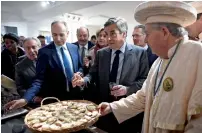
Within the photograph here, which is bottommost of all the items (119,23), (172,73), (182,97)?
(182,97)

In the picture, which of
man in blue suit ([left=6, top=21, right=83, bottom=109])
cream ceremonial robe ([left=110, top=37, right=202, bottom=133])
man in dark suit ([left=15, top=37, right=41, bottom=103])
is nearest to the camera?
cream ceremonial robe ([left=110, top=37, right=202, bottom=133])

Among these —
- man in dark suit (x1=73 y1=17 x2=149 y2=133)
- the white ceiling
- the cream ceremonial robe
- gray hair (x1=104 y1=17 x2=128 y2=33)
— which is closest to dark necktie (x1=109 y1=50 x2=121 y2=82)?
man in dark suit (x1=73 y1=17 x2=149 y2=133)

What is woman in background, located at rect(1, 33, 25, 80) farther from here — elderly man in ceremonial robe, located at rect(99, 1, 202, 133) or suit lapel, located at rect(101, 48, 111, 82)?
elderly man in ceremonial robe, located at rect(99, 1, 202, 133)

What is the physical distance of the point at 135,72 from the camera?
1.69 meters

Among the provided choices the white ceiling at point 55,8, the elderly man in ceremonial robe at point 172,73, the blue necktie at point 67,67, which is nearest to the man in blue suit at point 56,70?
the blue necktie at point 67,67

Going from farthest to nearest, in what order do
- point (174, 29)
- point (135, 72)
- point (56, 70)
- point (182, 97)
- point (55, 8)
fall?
point (55, 8) < point (56, 70) < point (135, 72) < point (174, 29) < point (182, 97)

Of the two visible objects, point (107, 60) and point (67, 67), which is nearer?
point (107, 60)

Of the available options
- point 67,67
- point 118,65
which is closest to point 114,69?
point 118,65

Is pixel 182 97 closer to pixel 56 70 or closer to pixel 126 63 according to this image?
pixel 126 63

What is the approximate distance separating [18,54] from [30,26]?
6597 mm

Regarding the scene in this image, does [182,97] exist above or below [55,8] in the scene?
below

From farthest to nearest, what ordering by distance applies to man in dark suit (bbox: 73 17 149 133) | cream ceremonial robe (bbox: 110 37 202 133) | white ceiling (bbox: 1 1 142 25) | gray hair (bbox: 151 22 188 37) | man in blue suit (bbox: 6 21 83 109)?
white ceiling (bbox: 1 1 142 25) < man in blue suit (bbox: 6 21 83 109) < man in dark suit (bbox: 73 17 149 133) < gray hair (bbox: 151 22 188 37) < cream ceremonial robe (bbox: 110 37 202 133)

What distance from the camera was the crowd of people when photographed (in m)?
0.94

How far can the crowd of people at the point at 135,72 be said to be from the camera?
0.94 metres
